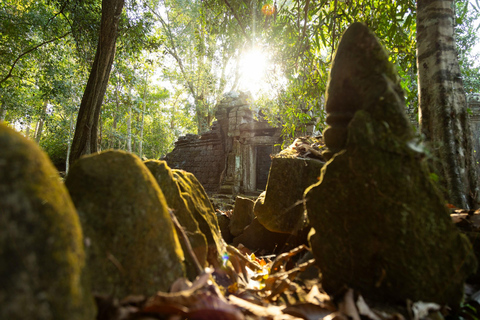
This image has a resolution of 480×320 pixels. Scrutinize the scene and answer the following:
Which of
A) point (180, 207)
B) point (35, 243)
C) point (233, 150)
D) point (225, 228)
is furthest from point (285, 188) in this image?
point (233, 150)

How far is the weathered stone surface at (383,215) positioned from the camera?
112cm

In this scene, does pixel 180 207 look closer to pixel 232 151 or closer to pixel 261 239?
pixel 261 239

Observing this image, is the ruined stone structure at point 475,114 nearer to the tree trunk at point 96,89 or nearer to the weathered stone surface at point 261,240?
the weathered stone surface at point 261,240

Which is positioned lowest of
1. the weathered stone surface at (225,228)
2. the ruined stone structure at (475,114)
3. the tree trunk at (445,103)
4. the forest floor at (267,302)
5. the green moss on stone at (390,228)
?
the weathered stone surface at (225,228)

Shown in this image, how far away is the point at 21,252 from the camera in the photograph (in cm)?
60

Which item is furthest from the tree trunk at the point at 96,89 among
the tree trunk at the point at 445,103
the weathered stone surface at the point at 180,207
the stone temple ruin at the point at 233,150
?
the stone temple ruin at the point at 233,150

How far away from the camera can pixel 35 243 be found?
63 cm

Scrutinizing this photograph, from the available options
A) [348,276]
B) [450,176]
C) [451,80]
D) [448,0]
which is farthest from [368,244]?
[448,0]

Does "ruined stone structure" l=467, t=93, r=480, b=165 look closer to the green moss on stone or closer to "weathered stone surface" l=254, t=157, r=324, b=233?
"weathered stone surface" l=254, t=157, r=324, b=233

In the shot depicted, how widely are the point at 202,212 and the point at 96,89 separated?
448 cm

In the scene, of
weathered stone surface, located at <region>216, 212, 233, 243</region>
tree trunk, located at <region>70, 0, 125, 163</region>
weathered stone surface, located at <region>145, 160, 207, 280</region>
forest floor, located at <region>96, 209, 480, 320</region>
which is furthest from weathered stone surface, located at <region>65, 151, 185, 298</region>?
tree trunk, located at <region>70, 0, 125, 163</region>

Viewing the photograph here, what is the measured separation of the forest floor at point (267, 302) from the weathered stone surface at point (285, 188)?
0.69m

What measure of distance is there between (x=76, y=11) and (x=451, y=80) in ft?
24.2

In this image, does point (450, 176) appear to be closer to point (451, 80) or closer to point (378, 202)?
point (451, 80)
